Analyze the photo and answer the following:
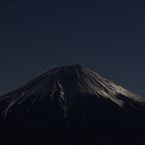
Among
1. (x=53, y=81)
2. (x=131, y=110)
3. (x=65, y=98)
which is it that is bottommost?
(x=131, y=110)

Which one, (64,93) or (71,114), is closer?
(71,114)

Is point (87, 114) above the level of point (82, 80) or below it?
below

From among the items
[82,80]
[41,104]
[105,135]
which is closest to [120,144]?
[105,135]

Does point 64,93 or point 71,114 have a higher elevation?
point 64,93

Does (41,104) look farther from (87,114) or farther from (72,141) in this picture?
(72,141)

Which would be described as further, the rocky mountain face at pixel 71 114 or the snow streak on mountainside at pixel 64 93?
the snow streak on mountainside at pixel 64 93

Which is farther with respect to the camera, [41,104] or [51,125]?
[41,104]

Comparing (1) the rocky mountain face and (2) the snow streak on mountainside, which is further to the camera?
(2) the snow streak on mountainside

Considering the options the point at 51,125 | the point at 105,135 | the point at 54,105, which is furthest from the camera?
the point at 54,105
